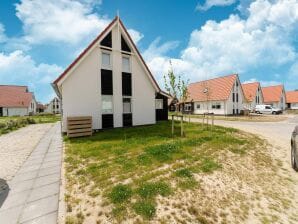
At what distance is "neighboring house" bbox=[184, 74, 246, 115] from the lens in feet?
128

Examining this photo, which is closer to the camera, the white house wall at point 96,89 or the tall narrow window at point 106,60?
the white house wall at point 96,89

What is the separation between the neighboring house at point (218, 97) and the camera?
39.1 m

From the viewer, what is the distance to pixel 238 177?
24.1 feet

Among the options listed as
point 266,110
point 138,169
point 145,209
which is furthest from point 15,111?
point 266,110

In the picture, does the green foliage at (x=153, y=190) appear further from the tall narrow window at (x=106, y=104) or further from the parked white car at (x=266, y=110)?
the parked white car at (x=266, y=110)

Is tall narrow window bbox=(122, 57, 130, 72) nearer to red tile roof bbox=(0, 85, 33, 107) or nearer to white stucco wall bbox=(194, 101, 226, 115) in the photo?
white stucco wall bbox=(194, 101, 226, 115)

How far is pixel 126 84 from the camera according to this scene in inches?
714

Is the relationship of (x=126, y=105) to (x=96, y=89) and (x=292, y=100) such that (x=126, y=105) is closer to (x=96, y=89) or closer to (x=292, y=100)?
(x=96, y=89)

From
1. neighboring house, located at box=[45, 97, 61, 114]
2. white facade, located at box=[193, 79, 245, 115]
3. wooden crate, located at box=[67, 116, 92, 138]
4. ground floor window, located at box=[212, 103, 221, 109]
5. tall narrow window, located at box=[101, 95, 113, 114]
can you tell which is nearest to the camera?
wooden crate, located at box=[67, 116, 92, 138]

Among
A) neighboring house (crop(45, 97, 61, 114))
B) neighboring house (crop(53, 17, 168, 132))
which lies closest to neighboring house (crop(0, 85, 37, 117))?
neighboring house (crop(45, 97, 61, 114))

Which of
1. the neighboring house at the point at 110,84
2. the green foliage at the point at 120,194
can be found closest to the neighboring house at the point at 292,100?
the neighboring house at the point at 110,84

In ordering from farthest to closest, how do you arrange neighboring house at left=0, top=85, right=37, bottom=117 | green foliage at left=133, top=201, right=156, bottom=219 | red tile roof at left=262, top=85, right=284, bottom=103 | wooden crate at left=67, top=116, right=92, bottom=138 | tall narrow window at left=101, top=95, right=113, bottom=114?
red tile roof at left=262, top=85, right=284, bottom=103 → neighboring house at left=0, top=85, right=37, bottom=117 → tall narrow window at left=101, top=95, right=113, bottom=114 → wooden crate at left=67, top=116, right=92, bottom=138 → green foliage at left=133, top=201, right=156, bottom=219

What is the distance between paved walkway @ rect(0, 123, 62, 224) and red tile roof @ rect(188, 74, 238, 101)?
110ft

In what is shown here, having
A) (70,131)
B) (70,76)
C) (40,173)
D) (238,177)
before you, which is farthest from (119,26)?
(238,177)
